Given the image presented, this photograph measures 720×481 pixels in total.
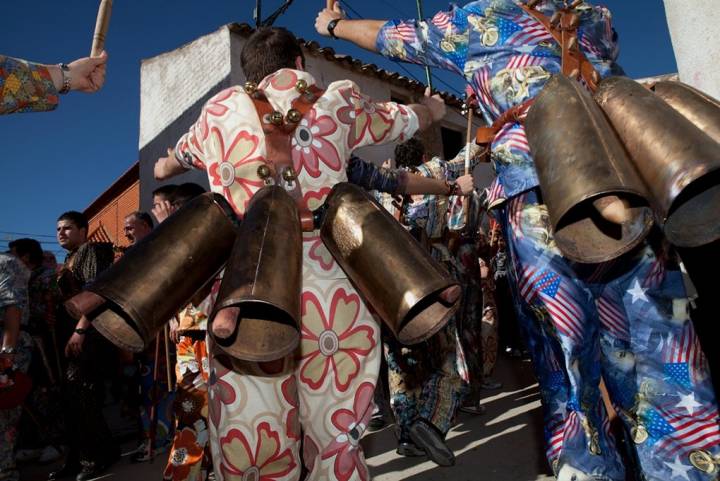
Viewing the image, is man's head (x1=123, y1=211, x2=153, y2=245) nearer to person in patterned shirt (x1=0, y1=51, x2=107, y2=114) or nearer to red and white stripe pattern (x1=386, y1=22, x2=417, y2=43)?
person in patterned shirt (x1=0, y1=51, x2=107, y2=114)

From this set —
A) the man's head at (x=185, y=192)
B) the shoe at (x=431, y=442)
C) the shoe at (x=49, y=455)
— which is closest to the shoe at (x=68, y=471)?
the shoe at (x=49, y=455)

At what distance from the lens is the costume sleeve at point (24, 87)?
1874 mm

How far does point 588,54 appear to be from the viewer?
6.24ft

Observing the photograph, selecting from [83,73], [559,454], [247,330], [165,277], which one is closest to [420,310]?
[247,330]

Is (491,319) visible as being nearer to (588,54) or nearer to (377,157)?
(588,54)

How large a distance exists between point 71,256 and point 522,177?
394 cm

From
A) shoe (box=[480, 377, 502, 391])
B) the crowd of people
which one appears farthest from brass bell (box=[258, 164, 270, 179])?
shoe (box=[480, 377, 502, 391])

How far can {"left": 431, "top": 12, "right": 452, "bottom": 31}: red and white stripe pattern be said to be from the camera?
206cm

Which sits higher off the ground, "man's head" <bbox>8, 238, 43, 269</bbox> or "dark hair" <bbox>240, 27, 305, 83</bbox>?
"dark hair" <bbox>240, 27, 305, 83</bbox>

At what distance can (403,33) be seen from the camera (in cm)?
209

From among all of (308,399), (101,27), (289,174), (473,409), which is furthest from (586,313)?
(473,409)

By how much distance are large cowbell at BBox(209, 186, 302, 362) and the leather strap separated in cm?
21

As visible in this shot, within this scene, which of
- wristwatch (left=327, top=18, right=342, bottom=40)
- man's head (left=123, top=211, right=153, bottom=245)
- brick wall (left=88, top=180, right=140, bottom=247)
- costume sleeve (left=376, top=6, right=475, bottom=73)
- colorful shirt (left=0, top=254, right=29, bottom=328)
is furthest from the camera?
brick wall (left=88, top=180, right=140, bottom=247)

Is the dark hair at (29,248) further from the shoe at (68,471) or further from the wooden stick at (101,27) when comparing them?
the wooden stick at (101,27)
